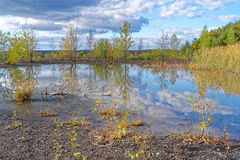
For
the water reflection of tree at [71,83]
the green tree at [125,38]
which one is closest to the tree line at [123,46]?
the green tree at [125,38]

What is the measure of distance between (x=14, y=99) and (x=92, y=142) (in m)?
8.04

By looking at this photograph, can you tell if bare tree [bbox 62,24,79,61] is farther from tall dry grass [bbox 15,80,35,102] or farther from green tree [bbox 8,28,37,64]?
tall dry grass [bbox 15,80,35,102]

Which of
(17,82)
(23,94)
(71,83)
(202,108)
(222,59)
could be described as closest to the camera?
(202,108)

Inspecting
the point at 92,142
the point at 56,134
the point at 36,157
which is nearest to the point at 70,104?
the point at 56,134

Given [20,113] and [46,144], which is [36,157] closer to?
[46,144]

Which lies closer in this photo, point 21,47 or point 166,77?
point 166,77

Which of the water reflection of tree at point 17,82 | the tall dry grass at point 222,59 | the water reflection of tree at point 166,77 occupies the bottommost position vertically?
the water reflection of tree at point 166,77

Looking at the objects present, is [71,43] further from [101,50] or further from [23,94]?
[23,94]

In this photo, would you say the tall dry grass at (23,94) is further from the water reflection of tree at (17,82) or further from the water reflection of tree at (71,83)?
the water reflection of tree at (71,83)

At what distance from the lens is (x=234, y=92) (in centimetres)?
1884

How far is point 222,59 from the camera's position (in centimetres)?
Result: 3141

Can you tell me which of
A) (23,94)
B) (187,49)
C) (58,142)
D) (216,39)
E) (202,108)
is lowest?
(58,142)

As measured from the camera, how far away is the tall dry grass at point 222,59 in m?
29.0

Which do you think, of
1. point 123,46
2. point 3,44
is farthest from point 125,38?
point 3,44
